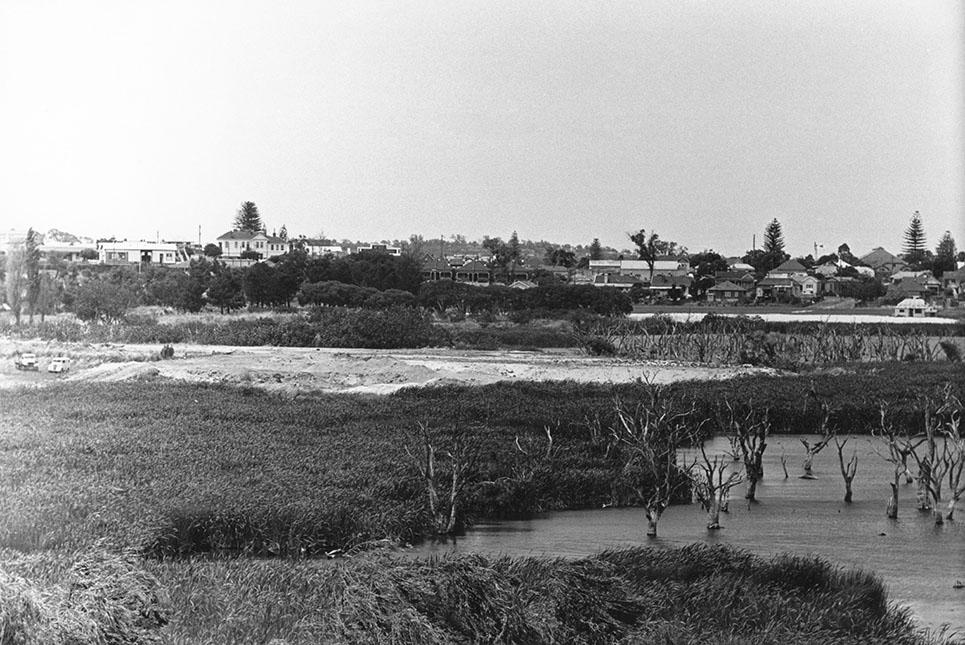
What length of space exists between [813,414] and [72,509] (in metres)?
25.6

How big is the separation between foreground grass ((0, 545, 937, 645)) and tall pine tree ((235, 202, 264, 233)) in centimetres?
9923

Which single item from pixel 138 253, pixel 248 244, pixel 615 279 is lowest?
pixel 615 279

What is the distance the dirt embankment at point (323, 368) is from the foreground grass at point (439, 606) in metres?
26.1

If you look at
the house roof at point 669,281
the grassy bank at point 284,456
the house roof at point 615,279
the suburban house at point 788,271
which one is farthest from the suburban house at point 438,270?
the grassy bank at point 284,456

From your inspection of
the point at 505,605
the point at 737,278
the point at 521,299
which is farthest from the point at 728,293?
the point at 505,605

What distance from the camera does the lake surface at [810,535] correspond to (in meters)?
19.6

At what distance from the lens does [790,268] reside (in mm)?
102125

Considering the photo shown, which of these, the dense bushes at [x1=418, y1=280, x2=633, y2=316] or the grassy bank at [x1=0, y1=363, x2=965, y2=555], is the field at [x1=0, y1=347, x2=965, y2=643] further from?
the dense bushes at [x1=418, y1=280, x2=633, y2=316]

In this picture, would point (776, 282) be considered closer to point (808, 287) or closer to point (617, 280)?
point (808, 287)

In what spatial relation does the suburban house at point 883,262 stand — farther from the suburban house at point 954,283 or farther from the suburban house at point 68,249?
the suburban house at point 68,249

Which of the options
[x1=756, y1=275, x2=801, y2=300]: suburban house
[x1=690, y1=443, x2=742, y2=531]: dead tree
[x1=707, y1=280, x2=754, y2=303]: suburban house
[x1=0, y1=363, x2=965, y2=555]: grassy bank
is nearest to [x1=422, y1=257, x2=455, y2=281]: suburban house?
[x1=707, y1=280, x2=754, y2=303]: suburban house

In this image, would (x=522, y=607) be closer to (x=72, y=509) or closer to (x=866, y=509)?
(x=72, y=509)

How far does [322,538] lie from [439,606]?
594 cm

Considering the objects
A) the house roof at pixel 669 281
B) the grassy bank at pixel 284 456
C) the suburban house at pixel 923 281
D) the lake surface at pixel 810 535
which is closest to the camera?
the lake surface at pixel 810 535
